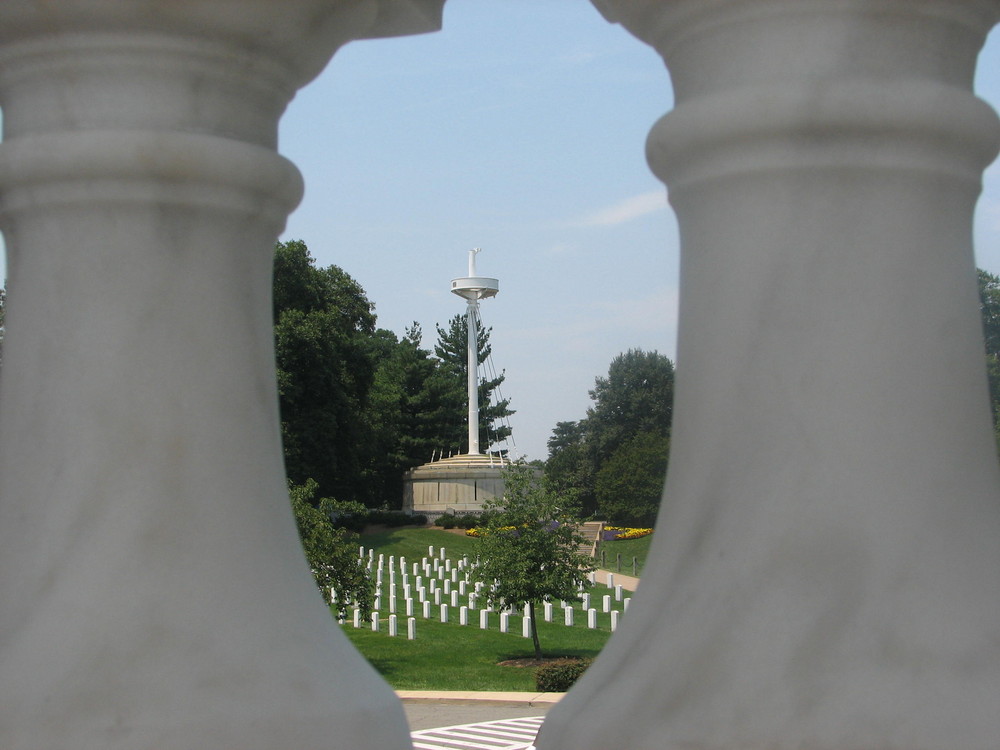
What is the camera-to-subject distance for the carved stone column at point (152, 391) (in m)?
1.86

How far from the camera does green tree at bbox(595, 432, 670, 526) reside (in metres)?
56.2

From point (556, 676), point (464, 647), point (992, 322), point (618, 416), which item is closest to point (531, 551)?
point (464, 647)

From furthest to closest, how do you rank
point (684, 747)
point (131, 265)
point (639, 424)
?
point (639, 424) < point (131, 265) < point (684, 747)

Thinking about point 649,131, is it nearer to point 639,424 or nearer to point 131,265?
point 131,265

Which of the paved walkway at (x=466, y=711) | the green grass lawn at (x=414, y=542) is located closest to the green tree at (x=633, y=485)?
the green grass lawn at (x=414, y=542)

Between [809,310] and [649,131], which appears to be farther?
[649,131]

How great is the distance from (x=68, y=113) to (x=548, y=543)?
23.9 m

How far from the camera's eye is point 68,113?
198cm

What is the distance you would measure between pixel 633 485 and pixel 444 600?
85.5 ft

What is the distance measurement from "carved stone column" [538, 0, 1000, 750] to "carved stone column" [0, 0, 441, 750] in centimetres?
56

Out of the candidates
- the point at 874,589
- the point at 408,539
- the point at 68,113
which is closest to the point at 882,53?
the point at 874,589

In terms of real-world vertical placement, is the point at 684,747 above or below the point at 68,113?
below

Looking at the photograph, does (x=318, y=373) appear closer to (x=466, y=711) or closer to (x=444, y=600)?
(x=444, y=600)

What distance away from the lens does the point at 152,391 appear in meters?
1.93
